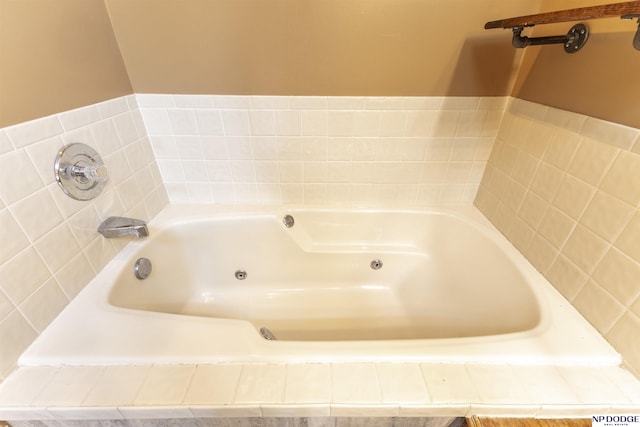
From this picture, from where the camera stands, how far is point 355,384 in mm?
588

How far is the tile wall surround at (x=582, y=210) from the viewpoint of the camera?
25.0 inches

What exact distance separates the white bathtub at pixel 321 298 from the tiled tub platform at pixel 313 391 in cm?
3

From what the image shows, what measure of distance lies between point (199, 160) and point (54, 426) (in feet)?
3.15

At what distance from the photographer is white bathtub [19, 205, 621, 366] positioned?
651 mm

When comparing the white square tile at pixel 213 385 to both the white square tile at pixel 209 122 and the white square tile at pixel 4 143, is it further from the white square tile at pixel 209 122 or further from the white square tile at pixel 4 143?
the white square tile at pixel 209 122

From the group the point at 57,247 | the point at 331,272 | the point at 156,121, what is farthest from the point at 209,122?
the point at 331,272

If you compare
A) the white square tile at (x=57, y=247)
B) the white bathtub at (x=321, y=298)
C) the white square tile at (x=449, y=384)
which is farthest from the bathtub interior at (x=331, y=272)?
the white square tile at (x=449, y=384)

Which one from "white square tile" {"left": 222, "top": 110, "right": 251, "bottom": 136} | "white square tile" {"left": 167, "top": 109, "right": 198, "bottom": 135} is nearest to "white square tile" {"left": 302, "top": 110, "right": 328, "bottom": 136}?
"white square tile" {"left": 222, "top": 110, "right": 251, "bottom": 136}

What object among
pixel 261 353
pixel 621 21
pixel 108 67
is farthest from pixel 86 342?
pixel 621 21

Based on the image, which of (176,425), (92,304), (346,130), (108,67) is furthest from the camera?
(346,130)

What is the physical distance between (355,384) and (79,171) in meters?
0.97

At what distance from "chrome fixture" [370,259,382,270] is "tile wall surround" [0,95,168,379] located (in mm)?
1097

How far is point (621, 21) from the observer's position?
655 millimetres

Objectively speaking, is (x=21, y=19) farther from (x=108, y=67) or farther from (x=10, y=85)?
(x=108, y=67)
